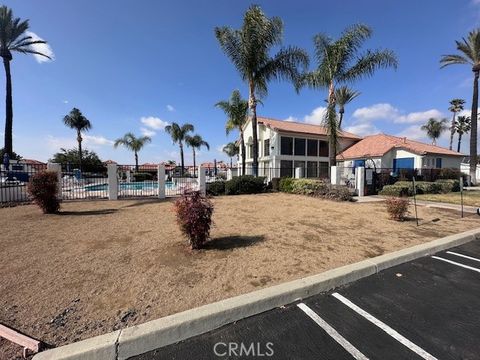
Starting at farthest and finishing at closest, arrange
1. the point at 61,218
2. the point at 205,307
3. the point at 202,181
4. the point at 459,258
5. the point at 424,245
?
the point at 202,181 → the point at 61,218 → the point at 424,245 → the point at 459,258 → the point at 205,307

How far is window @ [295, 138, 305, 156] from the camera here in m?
25.0

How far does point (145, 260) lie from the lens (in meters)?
4.55

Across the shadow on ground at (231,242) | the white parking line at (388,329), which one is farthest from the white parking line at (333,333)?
the shadow on ground at (231,242)

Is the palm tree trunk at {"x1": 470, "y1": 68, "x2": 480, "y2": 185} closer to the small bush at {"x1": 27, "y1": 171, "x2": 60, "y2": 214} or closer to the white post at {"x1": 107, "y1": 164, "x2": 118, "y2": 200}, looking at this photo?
the white post at {"x1": 107, "y1": 164, "x2": 118, "y2": 200}

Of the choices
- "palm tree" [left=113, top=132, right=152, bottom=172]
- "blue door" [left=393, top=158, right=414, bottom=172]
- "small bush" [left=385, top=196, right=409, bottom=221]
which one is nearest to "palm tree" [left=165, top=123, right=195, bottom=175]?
"palm tree" [left=113, top=132, right=152, bottom=172]

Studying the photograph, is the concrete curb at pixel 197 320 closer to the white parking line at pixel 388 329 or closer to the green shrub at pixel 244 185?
the white parking line at pixel 388 329

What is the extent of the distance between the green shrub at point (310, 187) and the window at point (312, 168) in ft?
31.4

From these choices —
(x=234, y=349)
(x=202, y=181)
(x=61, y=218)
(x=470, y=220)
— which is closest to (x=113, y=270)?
(x=234, y=349)

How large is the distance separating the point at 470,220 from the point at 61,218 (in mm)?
13672

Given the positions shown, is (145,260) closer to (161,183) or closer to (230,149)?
(161,183)

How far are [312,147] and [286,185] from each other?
1005 centimetres

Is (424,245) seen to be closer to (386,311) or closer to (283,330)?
(386,311)

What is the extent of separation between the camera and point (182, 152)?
46.7 m

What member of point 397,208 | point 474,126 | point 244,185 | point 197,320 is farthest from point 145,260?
point 474,126
